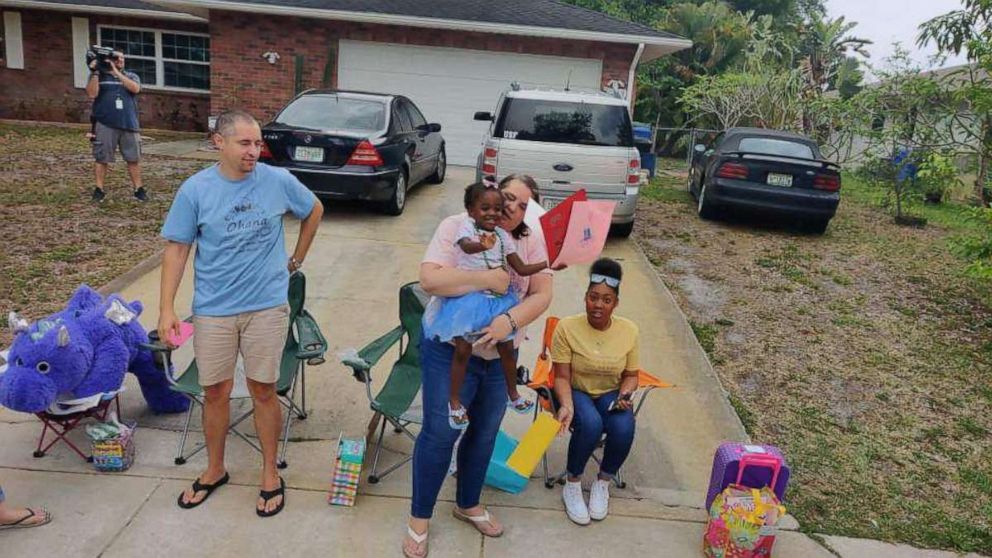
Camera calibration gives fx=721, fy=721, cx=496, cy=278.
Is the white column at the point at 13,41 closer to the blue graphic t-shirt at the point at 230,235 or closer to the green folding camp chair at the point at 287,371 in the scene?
the green folding camp chair at the point at 287,371

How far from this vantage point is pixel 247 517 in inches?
120

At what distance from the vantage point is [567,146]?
7.73 meters

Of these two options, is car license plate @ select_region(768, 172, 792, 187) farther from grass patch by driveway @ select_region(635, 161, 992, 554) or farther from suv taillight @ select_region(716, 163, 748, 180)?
grass patch by driveway @ select_region(635, 161, 992, 554)

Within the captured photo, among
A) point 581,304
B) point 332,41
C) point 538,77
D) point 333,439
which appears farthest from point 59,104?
point 333,439

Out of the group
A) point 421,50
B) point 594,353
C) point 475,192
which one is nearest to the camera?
point 475,192

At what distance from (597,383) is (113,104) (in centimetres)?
687

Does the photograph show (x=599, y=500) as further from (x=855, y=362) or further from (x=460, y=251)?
(x=855, y=362)

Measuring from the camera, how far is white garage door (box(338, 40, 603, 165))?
1391cm

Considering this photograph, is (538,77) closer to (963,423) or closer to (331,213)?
(331,213)

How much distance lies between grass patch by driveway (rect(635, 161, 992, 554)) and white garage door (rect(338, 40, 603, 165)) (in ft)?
16.9

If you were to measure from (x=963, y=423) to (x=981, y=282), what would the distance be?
4150mm

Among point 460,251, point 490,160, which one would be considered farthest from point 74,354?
point 490,160

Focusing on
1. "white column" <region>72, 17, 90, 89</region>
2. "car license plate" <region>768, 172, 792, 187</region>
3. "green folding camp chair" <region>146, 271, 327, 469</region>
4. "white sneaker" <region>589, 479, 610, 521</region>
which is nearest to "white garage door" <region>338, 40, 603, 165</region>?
"car license plate" <region>768, 172, 792, 187</region>

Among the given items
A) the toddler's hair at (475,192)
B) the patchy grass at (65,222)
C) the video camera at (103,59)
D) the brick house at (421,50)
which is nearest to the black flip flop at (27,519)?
the patchy grass at (65,222)
